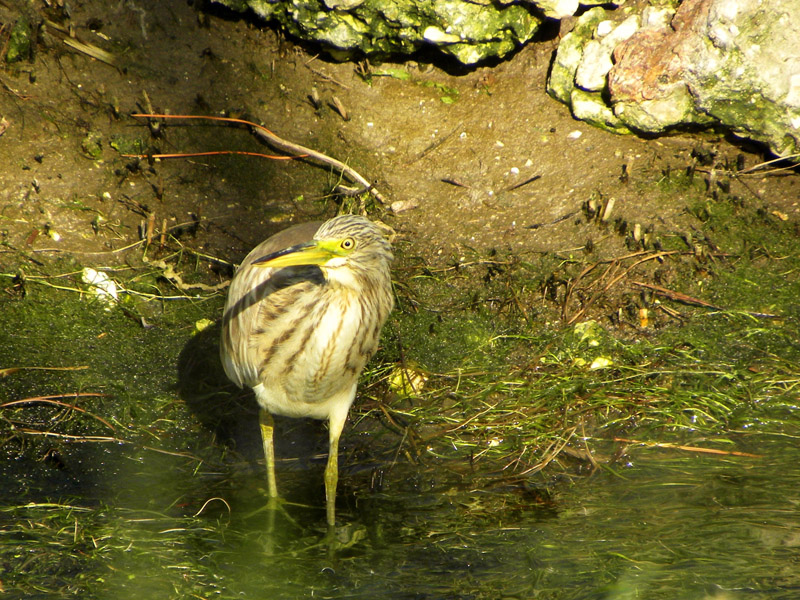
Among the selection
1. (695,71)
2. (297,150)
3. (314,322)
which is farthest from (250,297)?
(695,71)

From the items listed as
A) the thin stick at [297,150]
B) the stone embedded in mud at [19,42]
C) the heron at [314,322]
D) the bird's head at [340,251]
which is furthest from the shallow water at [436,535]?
the stone embedded in mud at [19,42]

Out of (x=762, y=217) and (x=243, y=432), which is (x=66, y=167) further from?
(x=762, y=217)

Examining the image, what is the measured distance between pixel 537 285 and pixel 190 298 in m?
2.18

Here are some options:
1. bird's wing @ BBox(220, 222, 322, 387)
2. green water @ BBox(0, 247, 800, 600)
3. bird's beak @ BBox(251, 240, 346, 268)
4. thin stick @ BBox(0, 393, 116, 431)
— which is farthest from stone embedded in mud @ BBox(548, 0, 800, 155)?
thin stick @ BBox(0, 393, 116, 431)

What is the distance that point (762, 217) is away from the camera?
5422mm

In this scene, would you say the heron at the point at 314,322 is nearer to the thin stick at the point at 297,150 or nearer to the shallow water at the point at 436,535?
the shallow water at the point at 436,535

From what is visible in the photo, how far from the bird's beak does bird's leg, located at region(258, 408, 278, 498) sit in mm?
1006

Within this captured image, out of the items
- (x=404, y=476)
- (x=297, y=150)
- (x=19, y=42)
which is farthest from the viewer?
(x=297, y=150)

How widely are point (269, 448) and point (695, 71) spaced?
3.53 m

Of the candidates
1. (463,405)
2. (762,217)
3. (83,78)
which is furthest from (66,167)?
(762,217)

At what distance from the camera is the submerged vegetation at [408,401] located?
374 cm

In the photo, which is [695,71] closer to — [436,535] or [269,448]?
[436,535]

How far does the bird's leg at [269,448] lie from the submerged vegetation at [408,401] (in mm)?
97

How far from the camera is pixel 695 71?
17.3ft
